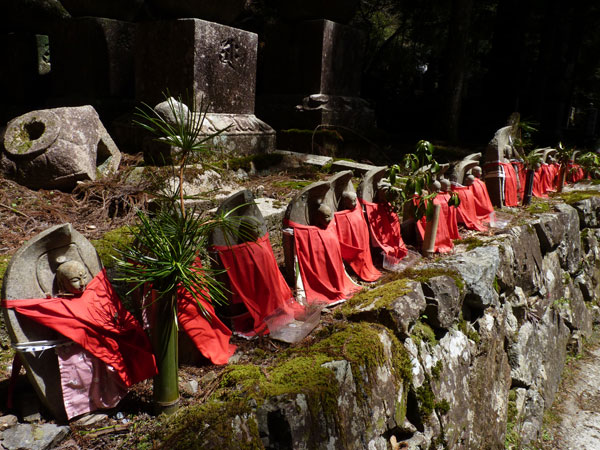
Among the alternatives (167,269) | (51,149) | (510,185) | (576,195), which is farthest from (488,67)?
(167,269)

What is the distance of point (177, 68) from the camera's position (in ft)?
17.1

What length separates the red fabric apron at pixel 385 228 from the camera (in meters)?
4.06

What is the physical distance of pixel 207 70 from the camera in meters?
5.27

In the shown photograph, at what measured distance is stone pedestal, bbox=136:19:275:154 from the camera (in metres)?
5.15

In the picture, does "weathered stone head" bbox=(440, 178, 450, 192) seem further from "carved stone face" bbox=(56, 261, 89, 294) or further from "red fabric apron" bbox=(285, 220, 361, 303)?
"carved stone face" bbox=(56, 261, 89, 294)

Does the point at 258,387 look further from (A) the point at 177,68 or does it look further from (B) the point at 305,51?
(B) the point at 305,51

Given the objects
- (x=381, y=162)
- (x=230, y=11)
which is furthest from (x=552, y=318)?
(x=230, y=11)

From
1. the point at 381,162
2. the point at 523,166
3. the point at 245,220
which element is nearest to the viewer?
the point at 245,220

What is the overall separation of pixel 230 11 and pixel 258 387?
4.42m

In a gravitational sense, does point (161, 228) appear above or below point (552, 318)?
above

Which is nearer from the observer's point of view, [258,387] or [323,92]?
[258,387]

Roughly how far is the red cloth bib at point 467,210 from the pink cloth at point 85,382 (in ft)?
13.1

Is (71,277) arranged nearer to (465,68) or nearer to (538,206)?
(538,206)

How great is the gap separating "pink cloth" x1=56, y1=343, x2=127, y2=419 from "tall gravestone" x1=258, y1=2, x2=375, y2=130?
5579mm
